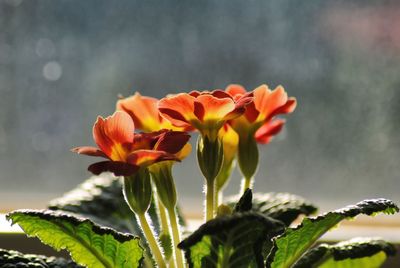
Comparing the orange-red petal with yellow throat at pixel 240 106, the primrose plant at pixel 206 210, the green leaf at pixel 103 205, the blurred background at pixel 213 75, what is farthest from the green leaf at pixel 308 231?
the blurred background at pixel 213 75

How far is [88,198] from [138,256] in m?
0.20

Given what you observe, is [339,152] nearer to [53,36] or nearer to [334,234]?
[334,234]

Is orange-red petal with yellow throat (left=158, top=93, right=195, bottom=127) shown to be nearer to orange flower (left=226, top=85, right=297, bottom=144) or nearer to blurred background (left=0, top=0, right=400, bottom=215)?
orange flower (left=226, top=85, right=297, bottom=144)

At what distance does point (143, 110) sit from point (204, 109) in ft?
0.38

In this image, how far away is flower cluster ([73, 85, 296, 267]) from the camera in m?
0.55

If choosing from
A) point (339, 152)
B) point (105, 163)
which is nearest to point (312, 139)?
point (339, 152)

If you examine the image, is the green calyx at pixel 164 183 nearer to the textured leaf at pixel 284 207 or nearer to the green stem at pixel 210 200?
the green stem at pixel 210 200

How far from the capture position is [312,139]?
3.59 feet

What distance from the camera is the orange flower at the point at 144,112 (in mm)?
659

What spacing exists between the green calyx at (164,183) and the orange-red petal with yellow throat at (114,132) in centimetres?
6

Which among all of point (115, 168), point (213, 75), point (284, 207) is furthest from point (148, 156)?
point (213, 75)

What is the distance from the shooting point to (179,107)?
0.57 m

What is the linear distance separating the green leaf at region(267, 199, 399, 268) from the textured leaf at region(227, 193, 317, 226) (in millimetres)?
129

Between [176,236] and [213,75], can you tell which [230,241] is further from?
[213,75]
